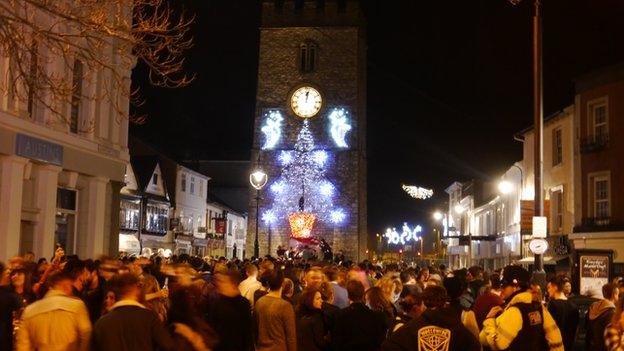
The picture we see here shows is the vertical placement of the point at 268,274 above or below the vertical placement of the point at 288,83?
below

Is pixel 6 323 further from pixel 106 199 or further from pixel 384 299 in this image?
pixel 106 199

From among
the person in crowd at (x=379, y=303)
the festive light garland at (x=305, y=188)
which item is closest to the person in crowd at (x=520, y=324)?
the person in crowd at (x=379, y=303)

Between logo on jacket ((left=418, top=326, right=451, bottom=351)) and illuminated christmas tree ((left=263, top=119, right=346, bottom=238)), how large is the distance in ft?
177

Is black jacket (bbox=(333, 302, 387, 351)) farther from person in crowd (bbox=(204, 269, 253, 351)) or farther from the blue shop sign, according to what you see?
the blue shop sign

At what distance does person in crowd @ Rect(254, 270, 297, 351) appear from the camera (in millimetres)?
9250

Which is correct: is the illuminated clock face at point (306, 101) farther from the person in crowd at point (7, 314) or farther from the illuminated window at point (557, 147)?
the person in crowd at point (7, 314)

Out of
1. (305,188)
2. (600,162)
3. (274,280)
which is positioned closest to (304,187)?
(305,188)

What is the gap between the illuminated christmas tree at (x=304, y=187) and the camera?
60594 mm

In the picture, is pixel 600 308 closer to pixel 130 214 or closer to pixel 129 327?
pixel 129 327

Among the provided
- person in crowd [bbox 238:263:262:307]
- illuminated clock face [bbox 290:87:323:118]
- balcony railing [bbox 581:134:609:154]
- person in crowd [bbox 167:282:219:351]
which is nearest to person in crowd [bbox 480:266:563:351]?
A: person in crowd [bbox 167:282:219:351]

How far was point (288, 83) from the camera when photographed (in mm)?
62188

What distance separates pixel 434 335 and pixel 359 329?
3632 mm

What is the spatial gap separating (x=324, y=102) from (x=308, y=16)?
666 cm

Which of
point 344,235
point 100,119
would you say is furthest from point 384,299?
point 344,235
